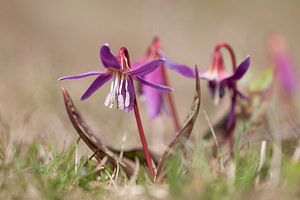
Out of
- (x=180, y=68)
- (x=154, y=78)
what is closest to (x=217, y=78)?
(x=180, y=68)

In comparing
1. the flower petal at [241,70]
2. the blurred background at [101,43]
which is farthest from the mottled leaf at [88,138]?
the flower petal at [241,70]

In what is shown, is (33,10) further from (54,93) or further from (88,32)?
(54,93)

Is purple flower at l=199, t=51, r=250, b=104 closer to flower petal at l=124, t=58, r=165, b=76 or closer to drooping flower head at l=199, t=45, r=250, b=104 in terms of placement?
drooping flower head at l=199, t=45, r=250, b=104

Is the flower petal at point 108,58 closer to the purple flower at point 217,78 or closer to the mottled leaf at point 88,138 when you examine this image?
the mottled leaf at point 88,138

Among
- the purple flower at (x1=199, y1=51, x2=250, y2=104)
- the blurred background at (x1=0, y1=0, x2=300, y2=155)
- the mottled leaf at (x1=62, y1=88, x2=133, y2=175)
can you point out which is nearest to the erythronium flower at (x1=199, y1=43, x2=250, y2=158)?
the purple flower at (x1=199, y1=51, x2=250, y2=104)

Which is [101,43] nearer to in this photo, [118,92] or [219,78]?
[219,78]

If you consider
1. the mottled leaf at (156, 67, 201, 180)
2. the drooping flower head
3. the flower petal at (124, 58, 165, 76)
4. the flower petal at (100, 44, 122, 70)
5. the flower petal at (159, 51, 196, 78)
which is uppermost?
the flower petal at (100, 44, 122, 70)
